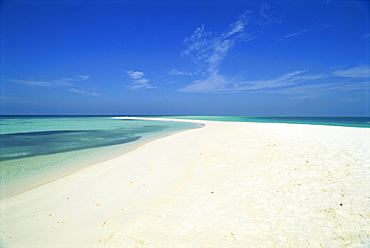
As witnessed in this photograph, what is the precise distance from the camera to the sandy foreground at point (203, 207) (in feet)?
8.98

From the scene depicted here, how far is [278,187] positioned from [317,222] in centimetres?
132

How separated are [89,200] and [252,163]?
17.4 ft

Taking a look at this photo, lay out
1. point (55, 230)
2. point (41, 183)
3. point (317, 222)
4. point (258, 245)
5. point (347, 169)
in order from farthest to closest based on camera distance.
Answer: point (41, 183) < point (347, 169) < point (55, 230) < point (317, 222) < point (258, 245)

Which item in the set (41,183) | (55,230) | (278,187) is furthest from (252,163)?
(41,183)

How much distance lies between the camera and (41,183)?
18.9 ft

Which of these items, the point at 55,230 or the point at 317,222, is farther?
the point at 55,230

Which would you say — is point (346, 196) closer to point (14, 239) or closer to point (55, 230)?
point (55, 230)

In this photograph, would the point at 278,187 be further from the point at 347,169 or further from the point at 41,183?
the point at 41,183

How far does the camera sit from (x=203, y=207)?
3.56 metres

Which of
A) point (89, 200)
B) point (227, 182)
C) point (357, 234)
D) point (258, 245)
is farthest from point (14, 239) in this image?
point (357, 234)

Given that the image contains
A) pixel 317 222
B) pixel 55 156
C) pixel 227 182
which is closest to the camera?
pixel 317 222

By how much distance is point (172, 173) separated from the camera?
5.83 meters

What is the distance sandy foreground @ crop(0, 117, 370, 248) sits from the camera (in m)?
2.74

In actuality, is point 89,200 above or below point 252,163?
below
